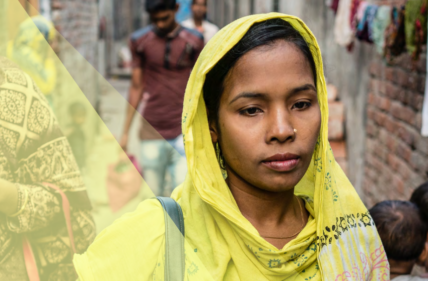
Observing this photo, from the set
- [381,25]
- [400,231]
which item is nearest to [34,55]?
[400,231]

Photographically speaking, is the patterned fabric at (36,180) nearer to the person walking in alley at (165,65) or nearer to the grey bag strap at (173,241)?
the grey bag strap at (173,241)

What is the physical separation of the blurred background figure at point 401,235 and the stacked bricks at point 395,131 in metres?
0.96

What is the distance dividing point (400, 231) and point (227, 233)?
1307 mm

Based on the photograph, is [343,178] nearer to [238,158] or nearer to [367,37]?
[238,158]

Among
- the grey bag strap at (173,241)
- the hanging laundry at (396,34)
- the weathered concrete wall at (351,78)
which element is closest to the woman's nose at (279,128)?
the grey bag strap at (173,241)

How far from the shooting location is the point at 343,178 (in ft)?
5.12

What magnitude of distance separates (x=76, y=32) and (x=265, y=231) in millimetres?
6734

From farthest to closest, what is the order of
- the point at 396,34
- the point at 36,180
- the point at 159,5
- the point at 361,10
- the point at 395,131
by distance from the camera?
the point at 361,10 → the point at 159,5 → the point at 395,131 → the point at 396,34 → the point at 36,180

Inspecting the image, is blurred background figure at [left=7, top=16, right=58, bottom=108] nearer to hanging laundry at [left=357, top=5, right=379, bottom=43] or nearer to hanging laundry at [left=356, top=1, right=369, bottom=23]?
hanging laundry at [left=357, top=5, right=379, bottom=43]

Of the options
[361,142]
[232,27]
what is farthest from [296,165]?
[361,142]

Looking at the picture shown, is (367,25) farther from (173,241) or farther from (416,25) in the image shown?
(173,241)

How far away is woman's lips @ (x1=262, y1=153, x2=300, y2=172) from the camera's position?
1365mm

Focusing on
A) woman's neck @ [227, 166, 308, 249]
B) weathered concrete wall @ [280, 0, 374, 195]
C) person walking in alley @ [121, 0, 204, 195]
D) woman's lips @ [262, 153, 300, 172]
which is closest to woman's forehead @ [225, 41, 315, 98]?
woman's lips @ [262, 153, 300, 172]

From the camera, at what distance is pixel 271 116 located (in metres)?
1.36
